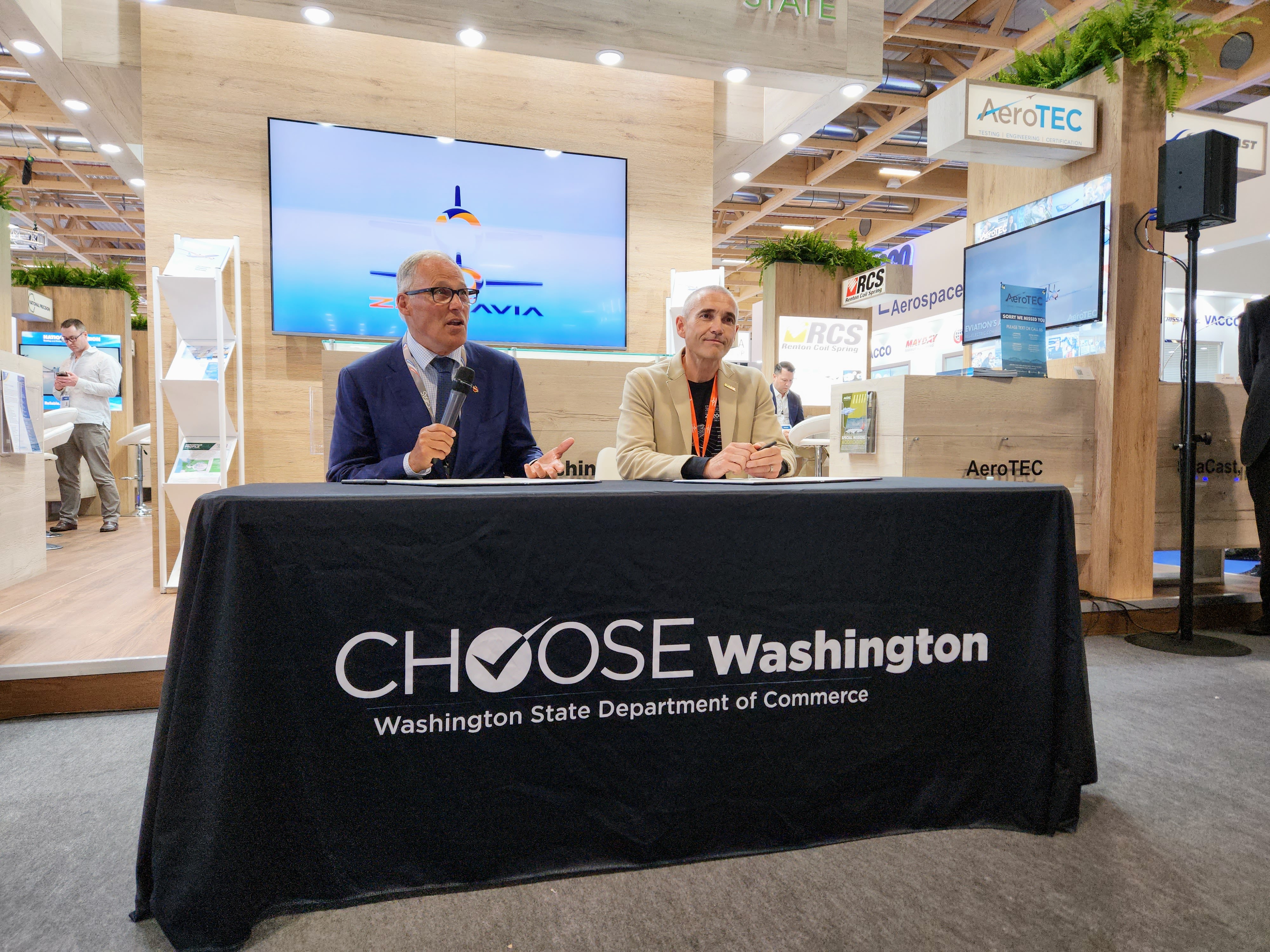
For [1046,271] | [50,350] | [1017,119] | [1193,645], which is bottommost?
[1193,645]

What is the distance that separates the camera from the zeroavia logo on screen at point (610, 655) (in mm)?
1359

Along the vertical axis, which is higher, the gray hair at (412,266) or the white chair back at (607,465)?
the gray hair at (412,266)

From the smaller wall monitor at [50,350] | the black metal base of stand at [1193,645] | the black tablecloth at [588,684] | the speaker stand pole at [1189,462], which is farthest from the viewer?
the smaller wall monitor at [50,350]

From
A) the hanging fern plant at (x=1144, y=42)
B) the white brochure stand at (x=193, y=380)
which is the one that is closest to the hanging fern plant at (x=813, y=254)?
the hanging fern plant at (x=1144, y=42)

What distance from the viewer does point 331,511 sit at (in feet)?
4.33

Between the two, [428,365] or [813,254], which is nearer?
[428,365]

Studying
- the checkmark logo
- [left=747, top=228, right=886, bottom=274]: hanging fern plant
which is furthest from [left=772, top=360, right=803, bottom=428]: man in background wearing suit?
the checkmark logo

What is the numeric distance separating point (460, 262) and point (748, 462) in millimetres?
3870

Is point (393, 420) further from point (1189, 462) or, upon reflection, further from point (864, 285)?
point (864, 285)

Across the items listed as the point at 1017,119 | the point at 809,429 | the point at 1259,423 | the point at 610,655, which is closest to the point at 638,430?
the point at 610,655

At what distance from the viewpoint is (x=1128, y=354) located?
3.74 meters

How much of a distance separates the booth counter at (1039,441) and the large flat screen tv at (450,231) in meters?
2.30

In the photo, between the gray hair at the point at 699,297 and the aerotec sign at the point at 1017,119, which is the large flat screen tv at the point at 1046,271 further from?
the gray hair at the point at 699,297

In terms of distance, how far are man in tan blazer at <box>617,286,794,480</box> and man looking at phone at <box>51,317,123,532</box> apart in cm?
600
